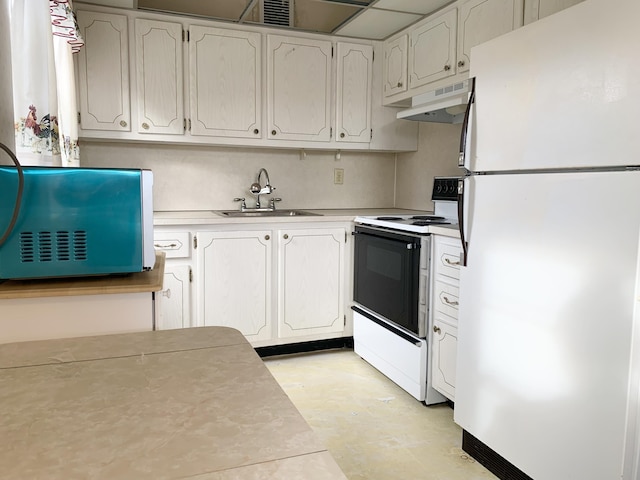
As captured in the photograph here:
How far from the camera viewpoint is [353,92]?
3.33 m

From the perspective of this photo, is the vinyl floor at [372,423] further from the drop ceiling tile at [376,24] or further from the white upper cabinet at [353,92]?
the drop ceiling tile at [376,24]

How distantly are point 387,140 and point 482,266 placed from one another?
70.9 inches

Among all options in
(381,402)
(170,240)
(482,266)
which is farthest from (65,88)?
(381,402)

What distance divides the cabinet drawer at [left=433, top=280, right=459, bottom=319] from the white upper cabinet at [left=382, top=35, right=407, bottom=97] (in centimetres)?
142

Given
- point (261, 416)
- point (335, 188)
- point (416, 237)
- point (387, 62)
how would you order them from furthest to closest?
1. point (335, 188)
2. point (387, 62)
3. point (416, 237)
4. point (261, 416)

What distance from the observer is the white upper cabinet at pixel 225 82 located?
297 cm

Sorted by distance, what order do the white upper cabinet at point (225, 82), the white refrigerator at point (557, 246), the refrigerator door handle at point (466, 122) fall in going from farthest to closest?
the white upper cabinet at point (225, 82) → the refrigerator door handle at point (466, 122) → the white refrigerator at point (557, 246)

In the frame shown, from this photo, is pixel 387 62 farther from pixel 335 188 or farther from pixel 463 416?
pixel 463 416

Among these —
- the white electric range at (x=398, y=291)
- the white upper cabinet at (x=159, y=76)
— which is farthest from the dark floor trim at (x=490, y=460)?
the white upper cabinet at (x=159, y=76)

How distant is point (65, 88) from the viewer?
220 centimetres

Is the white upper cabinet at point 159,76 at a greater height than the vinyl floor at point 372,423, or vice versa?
the white upper cabinet at point 159,76

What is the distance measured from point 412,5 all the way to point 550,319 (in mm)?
1986

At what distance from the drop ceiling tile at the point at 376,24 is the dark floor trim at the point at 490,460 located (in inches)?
90.2

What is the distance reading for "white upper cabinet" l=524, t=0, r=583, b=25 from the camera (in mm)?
2021
